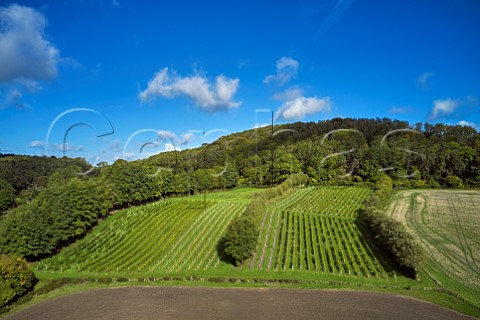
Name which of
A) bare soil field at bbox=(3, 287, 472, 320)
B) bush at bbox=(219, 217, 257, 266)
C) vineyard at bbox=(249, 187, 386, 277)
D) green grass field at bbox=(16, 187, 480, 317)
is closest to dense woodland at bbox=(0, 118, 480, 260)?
green grass field at bbox=(16, 187, 480, 317)

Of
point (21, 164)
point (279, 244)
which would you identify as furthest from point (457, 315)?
point (21, 164)

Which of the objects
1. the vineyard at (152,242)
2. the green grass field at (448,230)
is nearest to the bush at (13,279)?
the vineyard at (152,242)

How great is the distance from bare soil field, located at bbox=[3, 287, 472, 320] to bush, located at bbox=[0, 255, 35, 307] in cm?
372

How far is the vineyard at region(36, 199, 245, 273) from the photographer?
4781cm

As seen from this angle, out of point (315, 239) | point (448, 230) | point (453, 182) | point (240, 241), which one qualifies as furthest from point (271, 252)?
point (453, 182)

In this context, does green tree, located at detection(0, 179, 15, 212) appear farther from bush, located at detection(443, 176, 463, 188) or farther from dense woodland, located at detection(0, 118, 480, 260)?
bush, located at detection(443, 176, 463, 188)

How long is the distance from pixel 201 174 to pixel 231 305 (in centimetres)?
8431

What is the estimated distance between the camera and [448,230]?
180 feet

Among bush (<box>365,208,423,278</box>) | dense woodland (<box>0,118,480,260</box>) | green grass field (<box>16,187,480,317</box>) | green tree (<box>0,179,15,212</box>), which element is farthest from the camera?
green tree (<box>0,179,15,212</box>)

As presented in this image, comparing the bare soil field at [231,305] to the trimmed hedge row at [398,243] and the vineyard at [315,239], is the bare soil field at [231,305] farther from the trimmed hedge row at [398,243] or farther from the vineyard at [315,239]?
the vineyard at [315,239]

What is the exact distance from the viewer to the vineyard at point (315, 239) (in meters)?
43.4

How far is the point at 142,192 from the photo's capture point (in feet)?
305

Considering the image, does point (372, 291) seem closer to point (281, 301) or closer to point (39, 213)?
point (281, 301)

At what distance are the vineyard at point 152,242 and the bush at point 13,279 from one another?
8.56m
